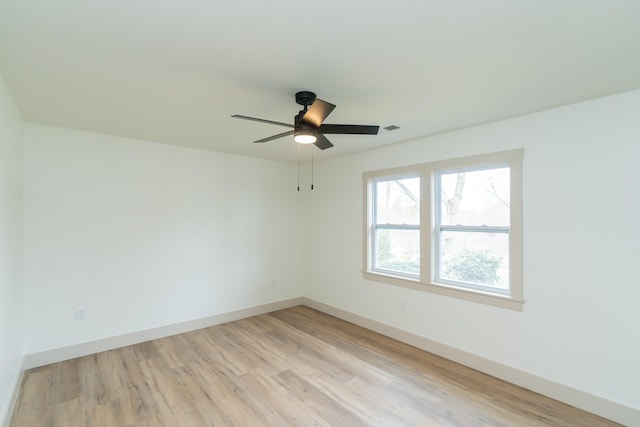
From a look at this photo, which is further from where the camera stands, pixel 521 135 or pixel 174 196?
pixel 174 196

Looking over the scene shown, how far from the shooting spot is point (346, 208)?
184 inches

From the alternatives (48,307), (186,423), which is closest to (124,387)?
(186,423)

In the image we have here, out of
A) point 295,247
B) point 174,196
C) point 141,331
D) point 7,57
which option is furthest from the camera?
point 295,247

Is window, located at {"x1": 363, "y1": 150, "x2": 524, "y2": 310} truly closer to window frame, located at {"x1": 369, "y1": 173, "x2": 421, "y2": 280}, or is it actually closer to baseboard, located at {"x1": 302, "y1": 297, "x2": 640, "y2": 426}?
window frame, located at {"x1": 369, "y1": 173, "x2": 421, "y2": 280}

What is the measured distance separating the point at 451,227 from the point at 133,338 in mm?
4074

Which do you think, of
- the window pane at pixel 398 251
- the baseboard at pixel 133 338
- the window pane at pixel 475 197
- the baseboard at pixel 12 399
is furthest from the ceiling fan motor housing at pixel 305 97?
the baseboard at pixel 133 338

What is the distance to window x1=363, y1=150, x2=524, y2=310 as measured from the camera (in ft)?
9.86

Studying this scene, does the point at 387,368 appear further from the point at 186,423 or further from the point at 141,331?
the point at 141,331

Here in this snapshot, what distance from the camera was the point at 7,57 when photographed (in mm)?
1875

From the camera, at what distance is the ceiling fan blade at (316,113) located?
199 centimetres

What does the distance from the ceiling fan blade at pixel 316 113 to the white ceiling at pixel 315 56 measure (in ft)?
0.79

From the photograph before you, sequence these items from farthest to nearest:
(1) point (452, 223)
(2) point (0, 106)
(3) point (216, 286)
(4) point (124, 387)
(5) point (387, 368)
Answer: (3) point (216, 286) → (1) point (452, 223) → (5) point (387, 368) → (4) point (124, 387) → (2) point (0, 106)

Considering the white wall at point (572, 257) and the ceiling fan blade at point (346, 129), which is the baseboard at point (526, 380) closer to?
the white wall at point (572, 257)

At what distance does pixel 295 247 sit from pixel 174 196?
222cm
